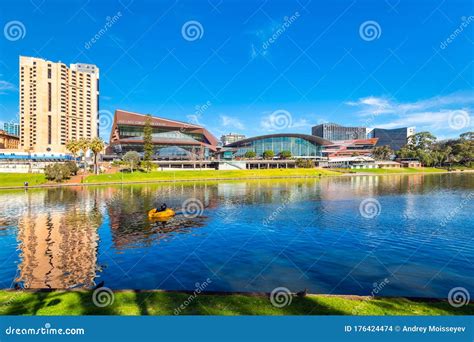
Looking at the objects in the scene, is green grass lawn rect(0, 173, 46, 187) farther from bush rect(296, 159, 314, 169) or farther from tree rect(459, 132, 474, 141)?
tree rect(459, 132, 474, 141)

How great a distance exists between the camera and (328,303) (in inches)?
415

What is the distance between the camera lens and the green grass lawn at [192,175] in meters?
85.2

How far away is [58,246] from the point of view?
72.1 ft

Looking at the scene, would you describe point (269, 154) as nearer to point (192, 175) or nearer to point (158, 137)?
point (158, 137)

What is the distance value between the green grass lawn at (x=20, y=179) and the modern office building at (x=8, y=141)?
107 metres

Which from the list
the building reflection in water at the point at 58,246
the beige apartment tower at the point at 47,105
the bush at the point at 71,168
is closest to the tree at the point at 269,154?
the bush at the point at 71,168

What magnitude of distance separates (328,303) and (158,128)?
490 ft

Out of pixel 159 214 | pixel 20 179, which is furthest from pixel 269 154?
pixel 159 214

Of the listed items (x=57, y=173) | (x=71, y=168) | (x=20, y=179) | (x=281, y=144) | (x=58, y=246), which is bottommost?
(x=58, y=246)

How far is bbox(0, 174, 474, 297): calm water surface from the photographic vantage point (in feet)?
50.4

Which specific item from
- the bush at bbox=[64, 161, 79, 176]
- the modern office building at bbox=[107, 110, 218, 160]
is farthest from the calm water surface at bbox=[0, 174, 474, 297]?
the modern office building at bbox=[107, 110, 218, 160]

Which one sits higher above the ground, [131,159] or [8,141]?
[8,141]

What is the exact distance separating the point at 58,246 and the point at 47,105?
168464 millimetres

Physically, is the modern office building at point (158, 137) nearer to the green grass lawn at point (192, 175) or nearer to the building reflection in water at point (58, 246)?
the green grass lawn at point (192, 175)
